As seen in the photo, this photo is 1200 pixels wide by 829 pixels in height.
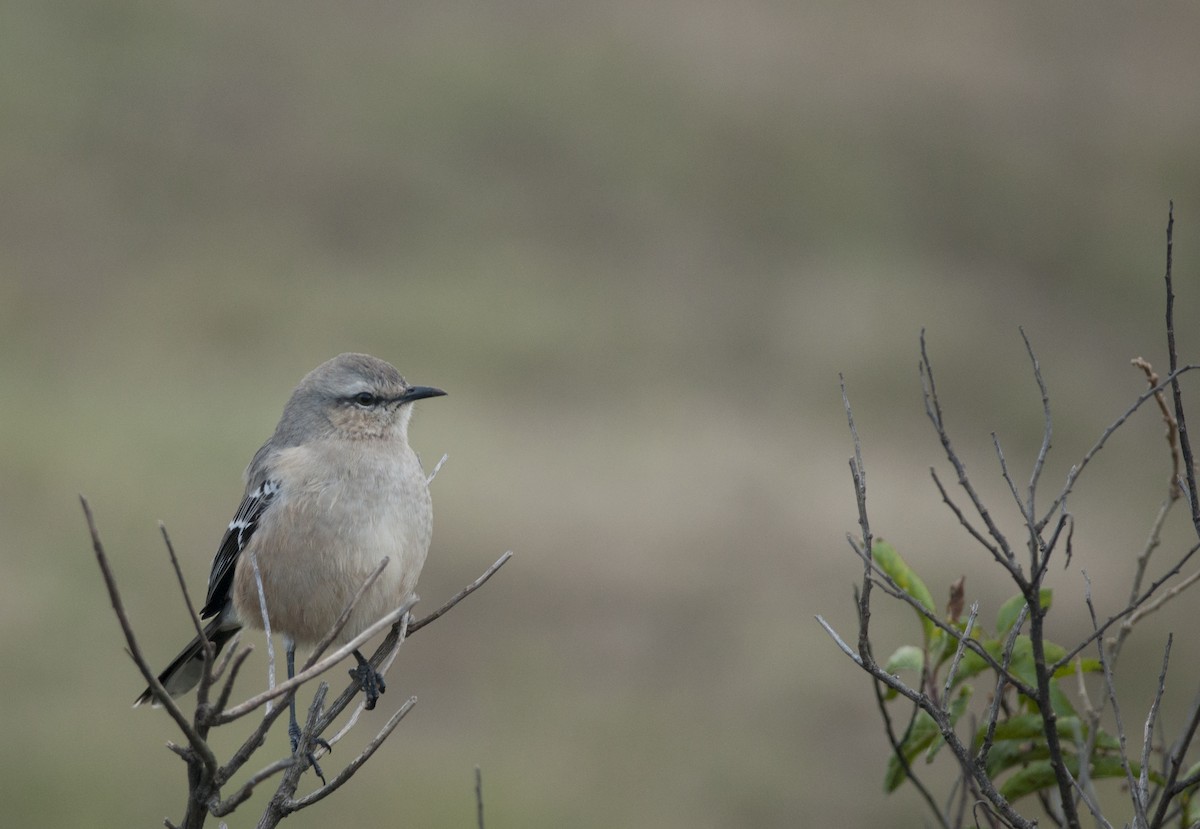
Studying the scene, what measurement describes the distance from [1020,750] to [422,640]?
34.0ft

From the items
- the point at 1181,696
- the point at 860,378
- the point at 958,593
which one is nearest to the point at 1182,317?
the point at 860,378

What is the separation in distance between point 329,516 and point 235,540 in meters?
0.74

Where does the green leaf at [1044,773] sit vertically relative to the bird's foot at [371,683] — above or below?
above

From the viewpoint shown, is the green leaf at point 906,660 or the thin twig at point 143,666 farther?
the green leaf at point 906,660

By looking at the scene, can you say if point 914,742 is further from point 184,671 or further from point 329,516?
point 184,671

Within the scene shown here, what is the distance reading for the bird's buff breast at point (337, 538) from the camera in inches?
180

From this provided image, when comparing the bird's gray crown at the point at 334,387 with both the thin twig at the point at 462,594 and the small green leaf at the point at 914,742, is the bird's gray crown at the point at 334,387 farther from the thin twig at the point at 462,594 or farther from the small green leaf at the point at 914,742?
the small green leaf at the point at 914,742

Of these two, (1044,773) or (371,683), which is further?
(371,683)

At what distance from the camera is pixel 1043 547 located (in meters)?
2.77

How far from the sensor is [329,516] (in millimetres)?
4648

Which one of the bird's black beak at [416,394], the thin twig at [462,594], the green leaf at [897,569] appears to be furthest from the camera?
the bird's black beak at [416,394]

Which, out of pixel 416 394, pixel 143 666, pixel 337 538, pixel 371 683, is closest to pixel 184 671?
pixel 337 538

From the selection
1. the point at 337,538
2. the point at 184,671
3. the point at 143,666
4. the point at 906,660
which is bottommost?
the point at 184,671

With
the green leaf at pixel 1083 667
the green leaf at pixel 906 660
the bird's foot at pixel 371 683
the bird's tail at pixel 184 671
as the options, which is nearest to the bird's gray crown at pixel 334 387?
the bird's tail at pixel 184 671
